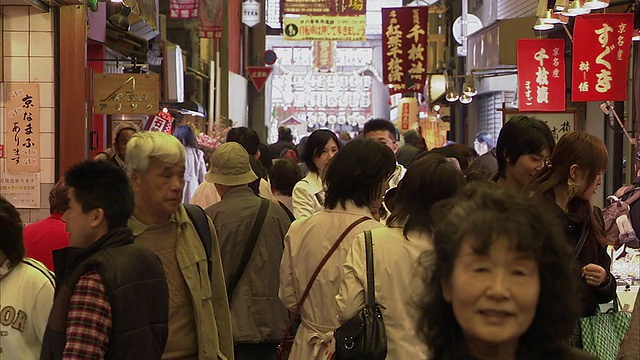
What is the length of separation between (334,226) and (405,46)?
21571mm

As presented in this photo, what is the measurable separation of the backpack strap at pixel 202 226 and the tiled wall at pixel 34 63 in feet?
16.9

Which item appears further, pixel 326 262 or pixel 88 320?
pixel 326 262

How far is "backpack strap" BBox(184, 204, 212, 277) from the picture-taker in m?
5.25

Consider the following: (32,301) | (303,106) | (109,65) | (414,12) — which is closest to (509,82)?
(414,12)

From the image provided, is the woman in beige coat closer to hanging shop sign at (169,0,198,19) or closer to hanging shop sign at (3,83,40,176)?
hanging shop sign at (3,83,40,176)

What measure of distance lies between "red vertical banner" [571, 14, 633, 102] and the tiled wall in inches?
253

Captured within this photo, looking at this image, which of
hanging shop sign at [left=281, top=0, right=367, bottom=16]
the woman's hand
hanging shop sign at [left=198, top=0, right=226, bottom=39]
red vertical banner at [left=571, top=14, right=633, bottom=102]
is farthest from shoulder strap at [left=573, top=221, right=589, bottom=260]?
hanging shop sign at [left=281, top=0, right=367, bottom=16]

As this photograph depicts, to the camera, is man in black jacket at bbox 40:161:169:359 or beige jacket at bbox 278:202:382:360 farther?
beige jacket at bbox 278:202:382:360

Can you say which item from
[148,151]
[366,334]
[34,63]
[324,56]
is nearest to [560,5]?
[34,63]

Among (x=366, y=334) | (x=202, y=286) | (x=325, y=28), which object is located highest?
(x=325, y=28)

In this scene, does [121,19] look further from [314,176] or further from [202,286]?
[202,286]

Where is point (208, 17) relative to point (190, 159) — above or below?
above

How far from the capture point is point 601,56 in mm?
12758

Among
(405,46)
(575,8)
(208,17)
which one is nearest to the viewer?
(575,8)
